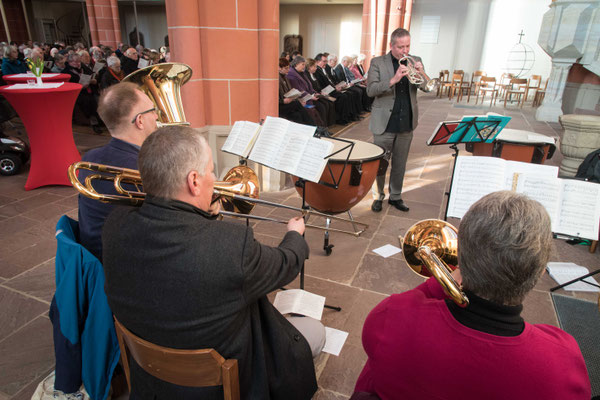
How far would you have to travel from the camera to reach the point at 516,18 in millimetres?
12219

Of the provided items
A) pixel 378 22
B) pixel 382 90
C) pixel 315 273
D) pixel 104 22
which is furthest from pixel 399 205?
pixel 104 22

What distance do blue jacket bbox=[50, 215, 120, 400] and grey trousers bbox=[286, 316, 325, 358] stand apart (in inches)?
33.2

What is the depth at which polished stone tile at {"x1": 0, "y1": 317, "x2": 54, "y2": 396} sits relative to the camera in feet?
6.57

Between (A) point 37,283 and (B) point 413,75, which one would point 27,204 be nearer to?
(A) point 37,283

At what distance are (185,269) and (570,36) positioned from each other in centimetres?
999

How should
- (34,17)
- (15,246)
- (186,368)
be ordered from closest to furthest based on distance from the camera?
(186,368) → (15,246) → (34,17)

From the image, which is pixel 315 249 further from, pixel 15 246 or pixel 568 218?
pixel 15 246

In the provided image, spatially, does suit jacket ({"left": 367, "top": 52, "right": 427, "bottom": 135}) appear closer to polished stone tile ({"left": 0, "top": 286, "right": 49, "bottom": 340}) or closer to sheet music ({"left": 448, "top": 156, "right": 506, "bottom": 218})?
sheet music ({"left": 448, "top": 156, "right": 506, "bottom": 218})

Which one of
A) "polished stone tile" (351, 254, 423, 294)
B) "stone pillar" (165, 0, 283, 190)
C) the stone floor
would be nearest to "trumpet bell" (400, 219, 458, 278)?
the stone floor

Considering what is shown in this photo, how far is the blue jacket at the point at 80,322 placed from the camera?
1562 millimetres

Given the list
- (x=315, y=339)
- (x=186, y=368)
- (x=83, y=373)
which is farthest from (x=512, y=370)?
(x=83, y=373)

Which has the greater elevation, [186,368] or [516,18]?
[516,18]

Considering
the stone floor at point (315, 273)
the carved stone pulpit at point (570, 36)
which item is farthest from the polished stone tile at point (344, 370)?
the carved stone pulpit at point (570, 36)

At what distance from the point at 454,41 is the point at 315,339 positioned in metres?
14.3
